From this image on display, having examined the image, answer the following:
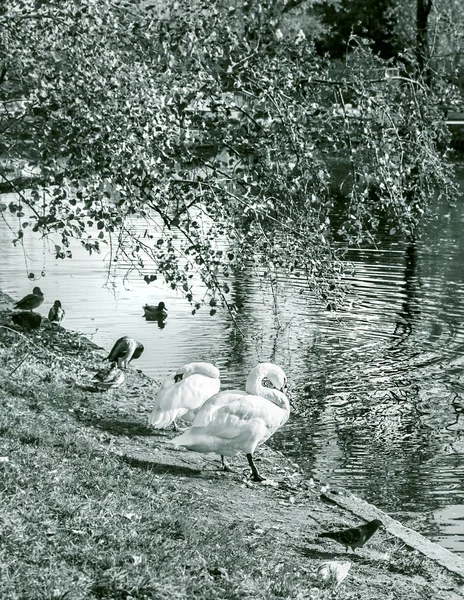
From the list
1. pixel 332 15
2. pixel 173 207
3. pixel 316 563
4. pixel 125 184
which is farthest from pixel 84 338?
pixel 332 15

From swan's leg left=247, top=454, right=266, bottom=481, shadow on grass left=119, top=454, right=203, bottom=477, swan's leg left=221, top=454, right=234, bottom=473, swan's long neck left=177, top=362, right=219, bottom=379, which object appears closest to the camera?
shadow on grass left=119, top=454, right=203, bottom=477

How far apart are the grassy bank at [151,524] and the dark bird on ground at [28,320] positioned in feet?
11.4

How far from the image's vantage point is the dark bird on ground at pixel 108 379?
471 inches

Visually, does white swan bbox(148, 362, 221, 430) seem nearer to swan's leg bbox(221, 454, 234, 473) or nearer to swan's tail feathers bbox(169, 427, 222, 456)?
swan's leg bbox(221, 454, 234, 473)

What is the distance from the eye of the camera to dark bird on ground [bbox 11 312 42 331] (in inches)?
560

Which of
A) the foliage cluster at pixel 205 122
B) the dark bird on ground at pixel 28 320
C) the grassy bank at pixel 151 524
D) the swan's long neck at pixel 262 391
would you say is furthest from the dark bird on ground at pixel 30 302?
the swan's long neck at pixel 262 391

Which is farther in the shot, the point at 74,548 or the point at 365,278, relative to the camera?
the point at 365,278

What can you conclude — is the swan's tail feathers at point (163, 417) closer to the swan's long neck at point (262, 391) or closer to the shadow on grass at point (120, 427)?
the shadow on grass at point (120, 427)

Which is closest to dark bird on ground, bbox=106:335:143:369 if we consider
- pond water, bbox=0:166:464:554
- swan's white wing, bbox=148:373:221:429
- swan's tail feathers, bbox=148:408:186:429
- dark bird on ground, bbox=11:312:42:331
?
pond water, bbox=0:166:464:554

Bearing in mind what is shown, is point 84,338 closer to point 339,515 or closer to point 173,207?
point 173,207

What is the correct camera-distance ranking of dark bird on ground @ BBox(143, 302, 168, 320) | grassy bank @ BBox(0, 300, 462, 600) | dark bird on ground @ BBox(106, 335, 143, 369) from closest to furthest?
1. grassy bank @ BBox(0, 300, 462, 600)
2. dark bird on ground @ BBox(106, 335, 143, 369)
3. dark bird on ground @ BBox(143, 302, 168, 320)

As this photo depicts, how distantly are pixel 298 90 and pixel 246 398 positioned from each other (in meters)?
3.16

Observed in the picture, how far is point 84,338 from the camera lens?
15234 mm

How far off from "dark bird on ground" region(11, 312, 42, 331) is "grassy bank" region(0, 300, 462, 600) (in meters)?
3.46
